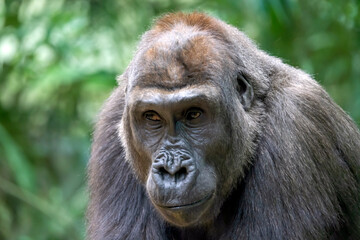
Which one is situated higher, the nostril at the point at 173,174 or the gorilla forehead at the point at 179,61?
the gorilla forehead at the point at 179,61

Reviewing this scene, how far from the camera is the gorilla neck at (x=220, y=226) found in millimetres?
6094

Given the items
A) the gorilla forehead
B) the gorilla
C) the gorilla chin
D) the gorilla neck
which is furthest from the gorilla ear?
the gorilla chin

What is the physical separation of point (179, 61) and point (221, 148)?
0.79 metres

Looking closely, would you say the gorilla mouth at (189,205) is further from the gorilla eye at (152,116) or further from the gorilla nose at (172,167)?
the gorilla eye at (152,116)

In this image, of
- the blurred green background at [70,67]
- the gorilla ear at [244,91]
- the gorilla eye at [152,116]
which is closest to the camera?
the gorilla eye at [152,116]

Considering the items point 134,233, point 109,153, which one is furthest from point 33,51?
point 134,233

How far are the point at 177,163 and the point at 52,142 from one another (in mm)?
5622

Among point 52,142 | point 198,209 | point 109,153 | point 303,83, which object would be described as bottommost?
point 198,209

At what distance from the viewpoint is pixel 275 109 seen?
19.7ft

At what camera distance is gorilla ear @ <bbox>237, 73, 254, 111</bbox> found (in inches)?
234

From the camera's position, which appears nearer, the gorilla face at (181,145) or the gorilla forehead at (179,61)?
the gorilla face at (181,145)

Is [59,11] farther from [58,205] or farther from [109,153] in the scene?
[109,153]

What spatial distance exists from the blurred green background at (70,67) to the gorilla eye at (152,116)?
392 cm

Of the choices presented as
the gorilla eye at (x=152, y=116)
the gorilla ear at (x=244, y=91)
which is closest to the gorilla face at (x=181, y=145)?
the gorilla eye at (x=152, y=116)
